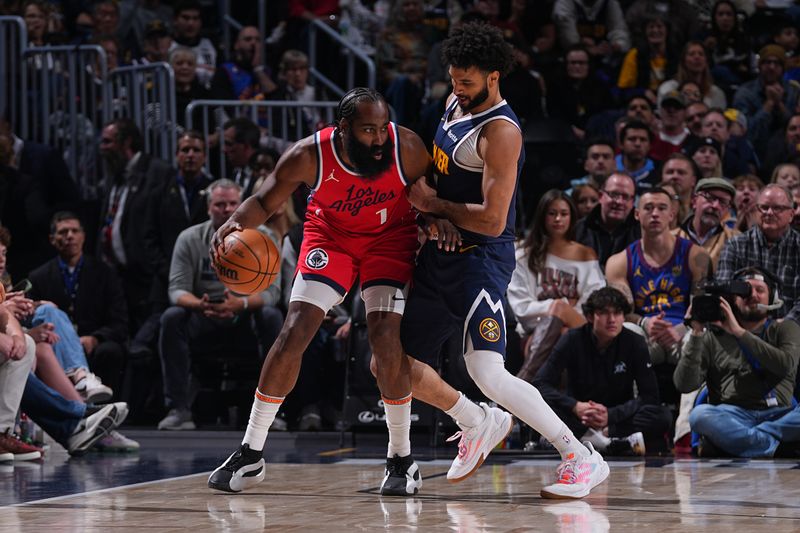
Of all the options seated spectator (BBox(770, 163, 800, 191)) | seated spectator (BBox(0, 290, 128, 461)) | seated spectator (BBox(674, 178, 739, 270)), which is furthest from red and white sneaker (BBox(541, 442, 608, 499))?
seated spectator (BBox(770, 163, 800, 191))

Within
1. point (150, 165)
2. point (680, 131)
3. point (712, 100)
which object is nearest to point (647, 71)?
point (712, 100)

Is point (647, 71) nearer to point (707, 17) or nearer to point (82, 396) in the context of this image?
point (707, 17)

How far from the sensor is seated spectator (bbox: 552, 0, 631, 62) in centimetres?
1198

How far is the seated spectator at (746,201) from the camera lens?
8523 mm

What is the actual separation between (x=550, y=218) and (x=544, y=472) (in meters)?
2.38

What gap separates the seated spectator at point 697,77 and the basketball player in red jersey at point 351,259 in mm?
6231

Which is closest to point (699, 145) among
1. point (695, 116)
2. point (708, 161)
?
point (708, 161)

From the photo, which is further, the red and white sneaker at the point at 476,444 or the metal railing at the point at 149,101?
the metal railing at the point at 149,101

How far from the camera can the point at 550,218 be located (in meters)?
→ 8.06

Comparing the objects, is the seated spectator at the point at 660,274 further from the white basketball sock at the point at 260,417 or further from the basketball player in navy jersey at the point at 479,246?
the white basketball sock at the point at 260,417

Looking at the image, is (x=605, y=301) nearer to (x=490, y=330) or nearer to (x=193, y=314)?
(x=490, y=330)

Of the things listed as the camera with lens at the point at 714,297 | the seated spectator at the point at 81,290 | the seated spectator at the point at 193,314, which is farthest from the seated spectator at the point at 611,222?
the seated spectator at the point at 81,290

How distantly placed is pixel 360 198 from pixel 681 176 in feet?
13.8

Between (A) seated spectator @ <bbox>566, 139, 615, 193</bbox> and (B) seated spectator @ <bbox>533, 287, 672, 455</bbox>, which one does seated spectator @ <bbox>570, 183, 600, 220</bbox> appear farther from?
(B) seated spectator @ <bbox>533, 287, 672, 455</bbox>
